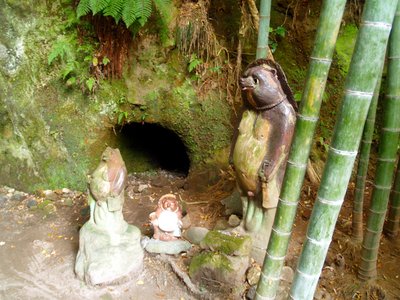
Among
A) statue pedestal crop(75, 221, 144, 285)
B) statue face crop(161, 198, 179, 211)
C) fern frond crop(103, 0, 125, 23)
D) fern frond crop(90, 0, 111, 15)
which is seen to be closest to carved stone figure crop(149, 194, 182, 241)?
statue face crop(161, 198, 179, 211)

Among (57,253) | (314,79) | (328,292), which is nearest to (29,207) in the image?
(57,253)

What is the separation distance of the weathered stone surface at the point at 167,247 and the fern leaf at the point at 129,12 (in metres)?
2.75

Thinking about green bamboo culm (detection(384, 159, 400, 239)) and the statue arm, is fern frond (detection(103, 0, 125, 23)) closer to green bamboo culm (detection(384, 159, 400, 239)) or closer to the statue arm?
the statue arm

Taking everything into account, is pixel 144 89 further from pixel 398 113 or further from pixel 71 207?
pixel 398 113

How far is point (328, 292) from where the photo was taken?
3.66 meters

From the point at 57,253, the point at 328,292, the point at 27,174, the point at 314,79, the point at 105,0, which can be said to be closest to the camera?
the point at 314,79

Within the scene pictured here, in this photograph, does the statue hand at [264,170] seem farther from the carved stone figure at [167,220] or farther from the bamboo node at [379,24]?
the bamboo node at [379,24]

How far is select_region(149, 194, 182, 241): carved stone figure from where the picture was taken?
4113mm

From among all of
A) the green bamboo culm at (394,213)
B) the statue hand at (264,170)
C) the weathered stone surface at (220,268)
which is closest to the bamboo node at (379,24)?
the statue hand at (264,170)

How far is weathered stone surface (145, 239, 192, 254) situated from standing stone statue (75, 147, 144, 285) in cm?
21

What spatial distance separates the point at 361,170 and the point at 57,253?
3.42 m

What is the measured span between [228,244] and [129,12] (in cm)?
315

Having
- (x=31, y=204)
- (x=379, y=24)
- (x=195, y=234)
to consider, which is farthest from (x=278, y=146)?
(x=31, y=204)

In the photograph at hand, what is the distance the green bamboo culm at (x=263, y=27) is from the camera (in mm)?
4039
